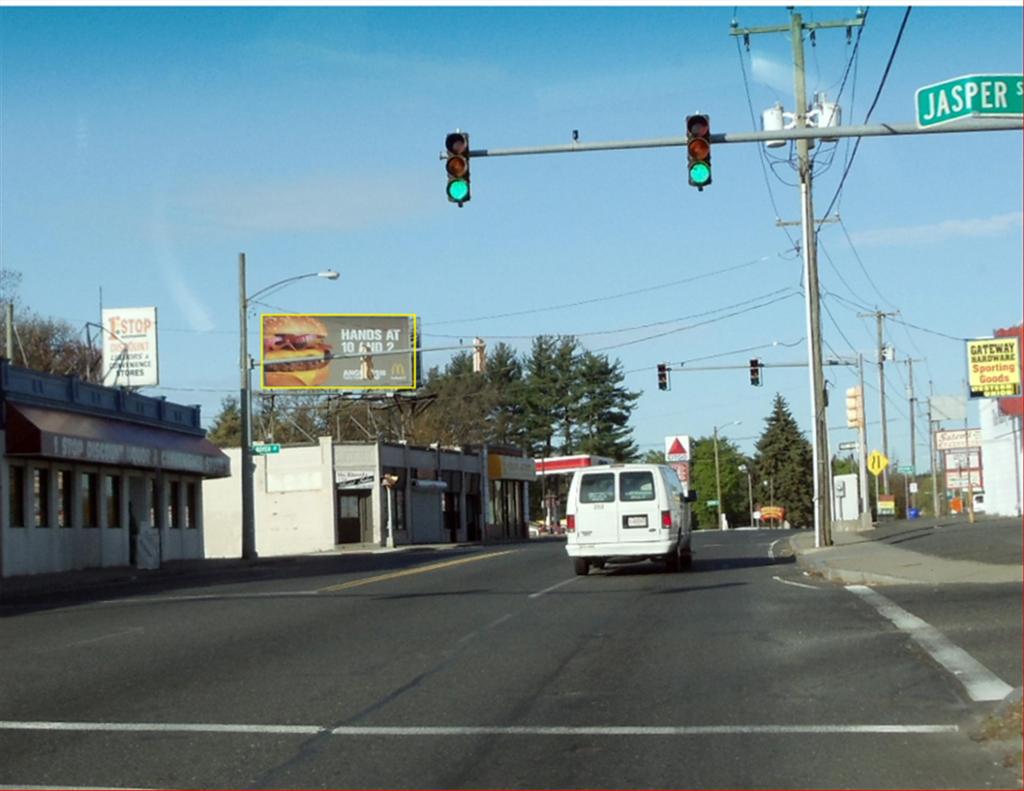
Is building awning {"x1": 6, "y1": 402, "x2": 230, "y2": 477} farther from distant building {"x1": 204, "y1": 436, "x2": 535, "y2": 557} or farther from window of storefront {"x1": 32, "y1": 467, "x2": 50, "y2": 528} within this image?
distant building {"x1": 204, "y1": 436, "x2": 535, "y2": 557}

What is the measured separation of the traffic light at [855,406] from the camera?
42281 mm

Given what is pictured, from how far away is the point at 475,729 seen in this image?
9.86m

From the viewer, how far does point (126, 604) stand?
22.5 meters

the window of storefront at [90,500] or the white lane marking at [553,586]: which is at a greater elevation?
the window of storefront at [90,500]

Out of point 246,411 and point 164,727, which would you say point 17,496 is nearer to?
point 246,411

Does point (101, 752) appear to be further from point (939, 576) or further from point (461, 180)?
point (939, 576)

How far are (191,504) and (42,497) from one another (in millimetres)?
11810

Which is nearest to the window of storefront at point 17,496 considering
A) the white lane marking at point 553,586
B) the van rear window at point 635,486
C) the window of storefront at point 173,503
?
the window of storefront at point 173,503

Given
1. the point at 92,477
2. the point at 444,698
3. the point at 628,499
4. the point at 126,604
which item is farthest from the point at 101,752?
the point at 92,477

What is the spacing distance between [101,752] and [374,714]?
2183 mm

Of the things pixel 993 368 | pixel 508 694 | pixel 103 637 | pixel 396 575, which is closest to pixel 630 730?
pixel 508 694

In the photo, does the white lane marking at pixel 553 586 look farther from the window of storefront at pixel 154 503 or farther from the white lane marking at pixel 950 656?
the window of storefront at pixel 154 503

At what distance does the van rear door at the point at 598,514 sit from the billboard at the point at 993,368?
796 cm

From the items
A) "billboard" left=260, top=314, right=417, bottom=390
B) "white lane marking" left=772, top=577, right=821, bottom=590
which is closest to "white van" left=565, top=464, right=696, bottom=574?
"white lane marking" left=772, top=577, right=821, bottom=590
